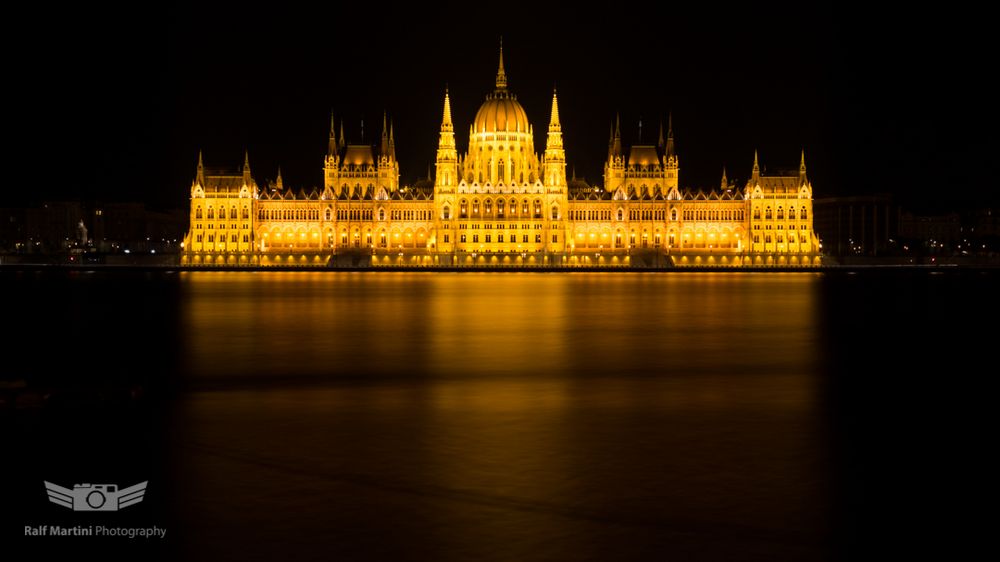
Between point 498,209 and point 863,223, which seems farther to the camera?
point 863,223

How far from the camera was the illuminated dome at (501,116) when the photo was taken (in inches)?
5295

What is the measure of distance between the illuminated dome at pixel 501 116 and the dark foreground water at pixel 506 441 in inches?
3893

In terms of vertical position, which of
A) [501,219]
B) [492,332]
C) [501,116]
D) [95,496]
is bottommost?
[95,496]

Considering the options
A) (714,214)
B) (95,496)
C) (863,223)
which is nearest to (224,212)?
(714,214)

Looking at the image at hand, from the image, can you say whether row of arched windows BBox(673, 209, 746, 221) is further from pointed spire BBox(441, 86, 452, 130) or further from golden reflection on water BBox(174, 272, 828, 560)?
golden reflection on water BBox(174, 272, 828, 560)

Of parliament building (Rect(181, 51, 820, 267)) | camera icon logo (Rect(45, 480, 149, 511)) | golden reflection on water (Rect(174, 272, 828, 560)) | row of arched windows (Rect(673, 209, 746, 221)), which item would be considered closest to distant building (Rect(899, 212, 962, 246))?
parliament building (Rect(181, 51, 820, 267))

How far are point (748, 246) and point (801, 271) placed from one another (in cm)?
1570

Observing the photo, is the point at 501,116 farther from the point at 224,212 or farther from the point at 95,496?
the point at 95,496

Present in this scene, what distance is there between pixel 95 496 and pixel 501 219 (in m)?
117

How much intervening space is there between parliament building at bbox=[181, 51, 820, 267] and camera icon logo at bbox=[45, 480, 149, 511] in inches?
4452

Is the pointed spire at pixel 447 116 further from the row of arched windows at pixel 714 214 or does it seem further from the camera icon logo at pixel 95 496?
the camera icon logo at pixel 95 496

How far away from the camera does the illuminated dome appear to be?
5295 inches

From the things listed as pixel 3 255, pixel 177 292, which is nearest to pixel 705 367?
pixel 177 292

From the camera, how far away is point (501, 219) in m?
130
